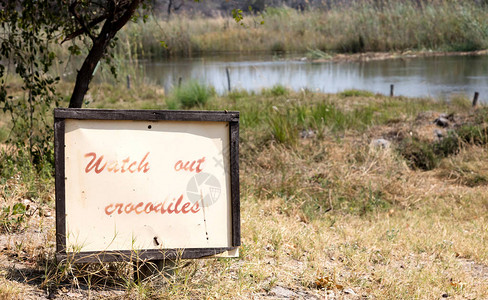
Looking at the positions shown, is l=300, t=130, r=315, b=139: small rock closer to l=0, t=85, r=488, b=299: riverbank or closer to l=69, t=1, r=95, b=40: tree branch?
l=0, t=85, r=488, b=299: riverbank

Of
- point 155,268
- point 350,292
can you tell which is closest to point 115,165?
point 155,268

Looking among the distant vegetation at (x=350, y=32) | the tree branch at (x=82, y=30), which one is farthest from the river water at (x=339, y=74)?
the tree branch at (x=82, y=30)

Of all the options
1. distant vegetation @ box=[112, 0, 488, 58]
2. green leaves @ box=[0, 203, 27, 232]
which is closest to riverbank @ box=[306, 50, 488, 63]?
Result: distant vegetation @ box=[112, 0, 488, 58]

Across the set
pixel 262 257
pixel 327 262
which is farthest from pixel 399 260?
pixel 262 257

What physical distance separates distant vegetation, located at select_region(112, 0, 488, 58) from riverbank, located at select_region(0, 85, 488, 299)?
1781 cm

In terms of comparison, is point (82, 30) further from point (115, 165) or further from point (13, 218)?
point (115, 165)

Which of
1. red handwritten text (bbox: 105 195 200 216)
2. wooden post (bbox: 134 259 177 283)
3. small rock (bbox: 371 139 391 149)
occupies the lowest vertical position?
small rock (bbox: 371 139 391 149)

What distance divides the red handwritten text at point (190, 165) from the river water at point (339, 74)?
13.7 meters

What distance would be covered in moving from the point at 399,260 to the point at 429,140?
5.57m

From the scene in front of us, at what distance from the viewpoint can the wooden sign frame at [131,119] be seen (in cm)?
291

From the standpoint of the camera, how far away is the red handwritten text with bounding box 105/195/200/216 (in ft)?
9.86

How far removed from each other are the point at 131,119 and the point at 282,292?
56.1 inches

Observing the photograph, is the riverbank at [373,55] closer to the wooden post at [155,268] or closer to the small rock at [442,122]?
the small rock at [442,122]

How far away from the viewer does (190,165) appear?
3.09 meters
